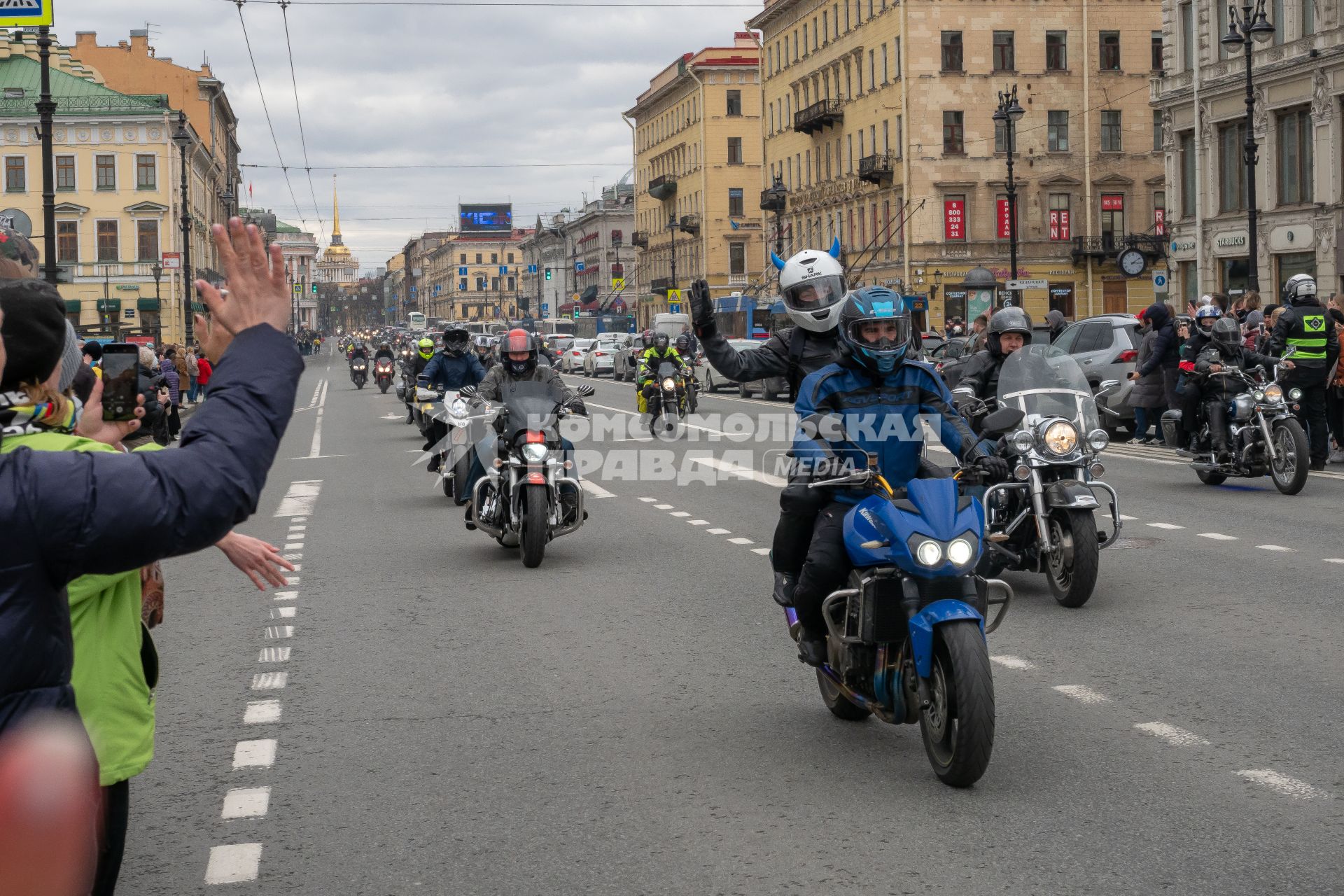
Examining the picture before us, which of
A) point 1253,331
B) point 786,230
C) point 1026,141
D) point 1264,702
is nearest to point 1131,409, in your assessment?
point 1253,331

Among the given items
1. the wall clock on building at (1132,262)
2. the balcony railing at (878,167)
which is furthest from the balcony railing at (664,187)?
the wall clock on building at (1132,262)

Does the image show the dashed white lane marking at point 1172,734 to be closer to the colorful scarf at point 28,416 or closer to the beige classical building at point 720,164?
the colorful scarf at point 28,416

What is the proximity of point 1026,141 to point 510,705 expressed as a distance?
61767 millimetres

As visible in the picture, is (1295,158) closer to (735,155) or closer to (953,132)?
(953,132)

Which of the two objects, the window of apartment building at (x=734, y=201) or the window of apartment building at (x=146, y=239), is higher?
the window of apartment building at (x=734, y=201)

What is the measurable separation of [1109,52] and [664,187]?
44677 mm

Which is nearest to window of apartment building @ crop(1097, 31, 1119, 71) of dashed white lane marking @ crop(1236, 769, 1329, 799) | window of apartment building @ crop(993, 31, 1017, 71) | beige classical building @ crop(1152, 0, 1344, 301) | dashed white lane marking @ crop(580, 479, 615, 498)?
window of apartment building @ crop(993, 31, 1017, 71)

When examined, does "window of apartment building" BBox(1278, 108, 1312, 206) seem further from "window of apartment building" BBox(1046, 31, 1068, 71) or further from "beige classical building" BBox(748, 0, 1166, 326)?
"window of apartment building" BBox(1046, 31, 1068, 71)

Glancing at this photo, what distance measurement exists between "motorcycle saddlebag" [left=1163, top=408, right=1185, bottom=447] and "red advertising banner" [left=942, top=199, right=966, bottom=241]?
49603 mm

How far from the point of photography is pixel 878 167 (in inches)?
2645

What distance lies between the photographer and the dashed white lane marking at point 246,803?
5.49 m

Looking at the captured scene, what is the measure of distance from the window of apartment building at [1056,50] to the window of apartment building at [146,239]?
1743 inches

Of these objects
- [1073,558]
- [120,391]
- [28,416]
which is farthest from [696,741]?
[28,416]

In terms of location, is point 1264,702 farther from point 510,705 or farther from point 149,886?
point 149,886
